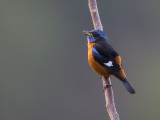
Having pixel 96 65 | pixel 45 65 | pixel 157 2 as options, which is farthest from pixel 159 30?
pixel 96 65

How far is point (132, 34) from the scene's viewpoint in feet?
127

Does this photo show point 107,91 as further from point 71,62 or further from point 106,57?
point 71,62

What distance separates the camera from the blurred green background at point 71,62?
32.0 m

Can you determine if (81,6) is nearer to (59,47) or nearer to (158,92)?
(59,47)

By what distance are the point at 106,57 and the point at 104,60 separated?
6 centimetres

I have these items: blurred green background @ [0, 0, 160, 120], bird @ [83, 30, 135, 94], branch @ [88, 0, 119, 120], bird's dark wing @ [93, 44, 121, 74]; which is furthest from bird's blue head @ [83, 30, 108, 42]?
blurred green background @ [0, 0, 160, 120]

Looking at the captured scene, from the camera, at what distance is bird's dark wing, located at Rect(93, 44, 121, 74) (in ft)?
26.6

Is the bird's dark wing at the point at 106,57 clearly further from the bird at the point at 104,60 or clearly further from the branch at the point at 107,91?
the branch at the point at 107,91

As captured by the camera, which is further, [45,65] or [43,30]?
[43,30]

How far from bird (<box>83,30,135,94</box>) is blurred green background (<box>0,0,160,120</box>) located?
65.9ft

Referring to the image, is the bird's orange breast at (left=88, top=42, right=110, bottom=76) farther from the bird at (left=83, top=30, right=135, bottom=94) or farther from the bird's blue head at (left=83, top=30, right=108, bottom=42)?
the bird's blue head at (left=83, top=30, right=108, bottom=42)

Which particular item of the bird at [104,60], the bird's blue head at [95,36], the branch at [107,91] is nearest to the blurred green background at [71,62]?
the bird's blue head at [95,36]

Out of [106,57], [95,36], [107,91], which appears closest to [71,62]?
[95,36]

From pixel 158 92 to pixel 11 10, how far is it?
16449 millimetres
